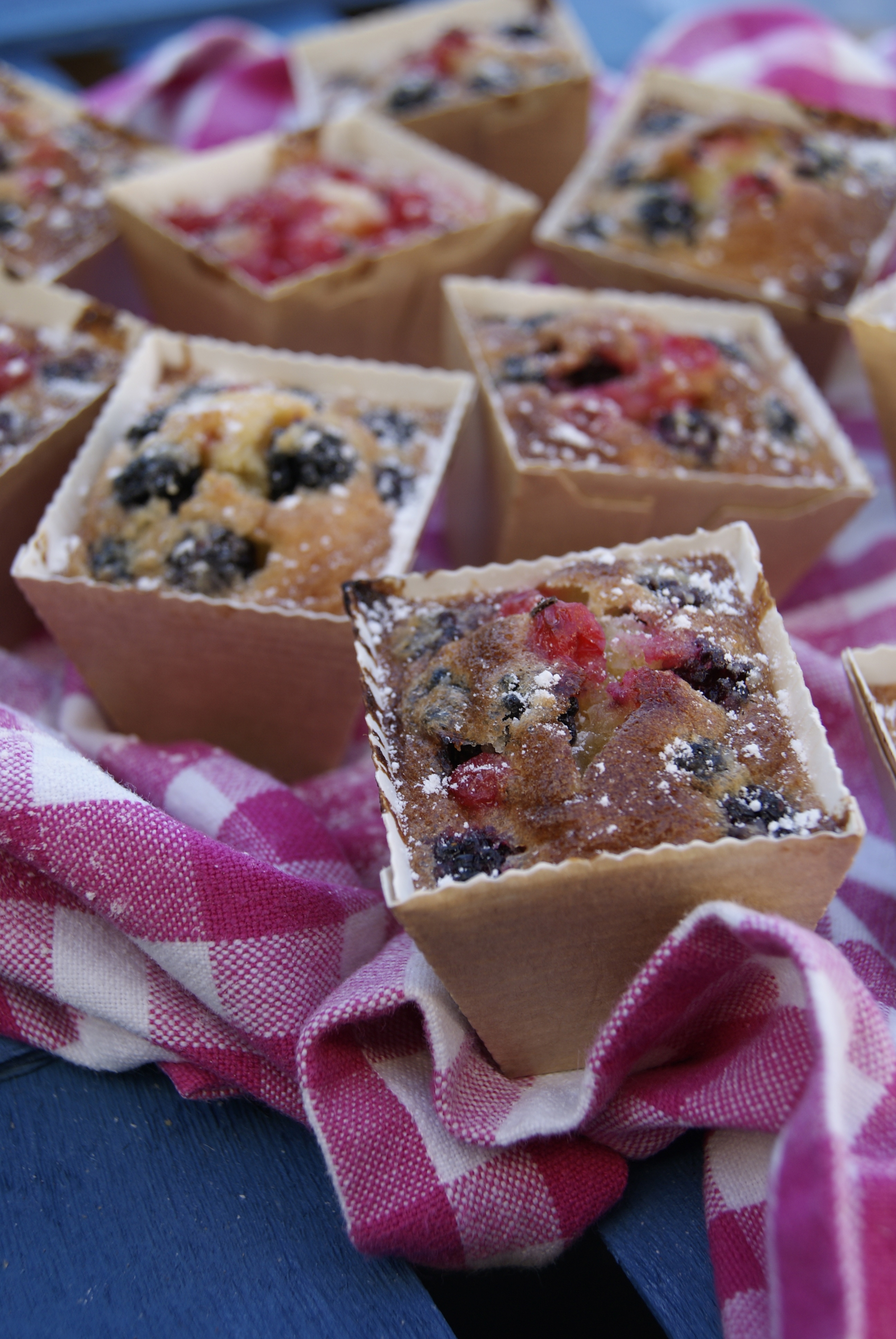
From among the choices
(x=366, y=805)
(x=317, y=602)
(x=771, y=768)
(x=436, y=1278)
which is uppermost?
(x=771, y=768)

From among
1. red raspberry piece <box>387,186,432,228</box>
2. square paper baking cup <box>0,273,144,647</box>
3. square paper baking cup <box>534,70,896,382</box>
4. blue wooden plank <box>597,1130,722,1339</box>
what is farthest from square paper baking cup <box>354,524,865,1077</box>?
red raspberry piece <box>387,186,432,228</box>

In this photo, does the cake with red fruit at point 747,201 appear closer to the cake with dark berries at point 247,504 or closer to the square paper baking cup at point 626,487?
the square paper baking cup at point 626,487

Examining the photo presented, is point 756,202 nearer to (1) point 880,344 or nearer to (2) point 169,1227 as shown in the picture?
(1) point 880,344

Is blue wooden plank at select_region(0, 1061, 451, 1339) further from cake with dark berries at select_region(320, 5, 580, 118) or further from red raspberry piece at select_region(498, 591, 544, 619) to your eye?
cake with dark berries at select_region(320, 5, 580, 118)

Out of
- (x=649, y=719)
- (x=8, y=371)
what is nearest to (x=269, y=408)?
(x=8, y=371)

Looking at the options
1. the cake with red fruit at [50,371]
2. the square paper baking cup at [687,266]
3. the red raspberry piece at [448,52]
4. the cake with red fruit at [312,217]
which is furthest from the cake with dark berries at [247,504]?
the red raspberry piece at [448,52]

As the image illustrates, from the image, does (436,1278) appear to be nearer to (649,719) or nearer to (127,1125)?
(127,1125)
